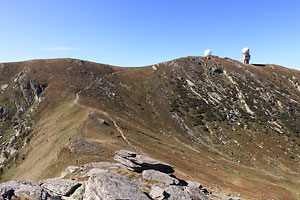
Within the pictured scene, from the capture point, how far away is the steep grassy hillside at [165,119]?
164ft

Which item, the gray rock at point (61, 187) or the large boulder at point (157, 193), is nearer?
the gray rock at point (61, 187)

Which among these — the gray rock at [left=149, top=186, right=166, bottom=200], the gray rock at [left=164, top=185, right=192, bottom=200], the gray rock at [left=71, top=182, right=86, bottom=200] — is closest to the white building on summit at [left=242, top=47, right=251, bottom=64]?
the gray rock at [left=164, top=185, right=192, bottom=200]

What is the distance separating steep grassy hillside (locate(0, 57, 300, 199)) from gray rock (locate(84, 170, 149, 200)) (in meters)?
19.7

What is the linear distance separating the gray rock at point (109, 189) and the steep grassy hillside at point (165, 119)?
19663mm

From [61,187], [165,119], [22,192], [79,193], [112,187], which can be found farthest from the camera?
[165,119]

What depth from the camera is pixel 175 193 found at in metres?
21.1

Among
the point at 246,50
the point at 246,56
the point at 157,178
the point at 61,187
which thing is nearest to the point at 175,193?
the point at 157,178

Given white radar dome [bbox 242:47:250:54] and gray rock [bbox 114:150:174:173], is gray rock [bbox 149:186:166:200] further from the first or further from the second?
white radar dome [bbox 242:47:250:54]

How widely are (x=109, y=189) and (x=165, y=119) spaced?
→ 85313 millimetres

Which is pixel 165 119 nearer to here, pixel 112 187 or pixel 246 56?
pixel 112 187

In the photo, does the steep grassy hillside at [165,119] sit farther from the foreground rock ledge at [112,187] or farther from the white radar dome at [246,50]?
the white radar dome at [246,50]

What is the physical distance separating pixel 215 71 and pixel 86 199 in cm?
15348

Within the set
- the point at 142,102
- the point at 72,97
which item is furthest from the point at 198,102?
the point at 72,97

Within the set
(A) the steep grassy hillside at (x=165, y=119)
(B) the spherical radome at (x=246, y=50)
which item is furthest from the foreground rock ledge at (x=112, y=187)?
(B) the spherical radome at (x=246, y=50)
